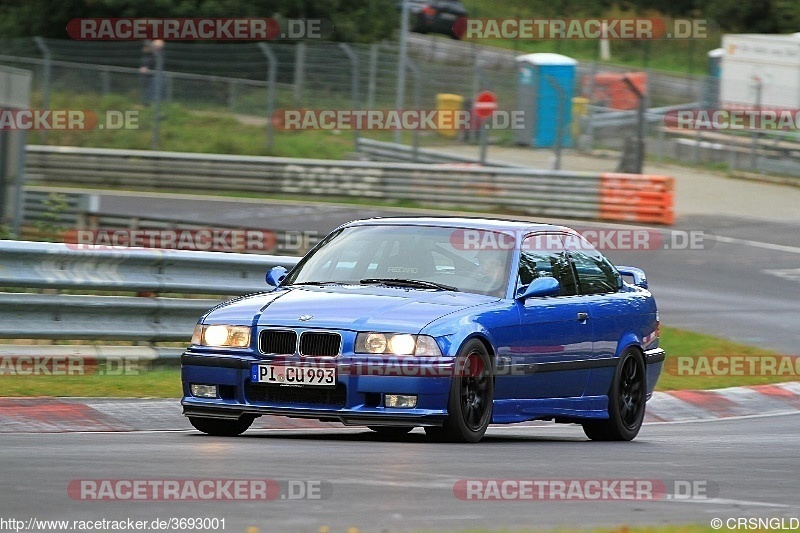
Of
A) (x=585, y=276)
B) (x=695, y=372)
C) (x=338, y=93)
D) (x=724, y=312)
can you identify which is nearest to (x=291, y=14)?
(x=338, y=93)

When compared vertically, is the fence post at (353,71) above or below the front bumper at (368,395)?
above

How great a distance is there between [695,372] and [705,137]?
20661 millimetres

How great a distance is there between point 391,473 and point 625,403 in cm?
409

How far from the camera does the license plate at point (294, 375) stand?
31.0ft

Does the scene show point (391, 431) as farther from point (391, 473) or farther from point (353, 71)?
point (353, 71)

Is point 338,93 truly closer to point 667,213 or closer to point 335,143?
point 335,143

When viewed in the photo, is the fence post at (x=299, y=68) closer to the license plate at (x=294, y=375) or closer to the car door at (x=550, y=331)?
the car door at (x=550, y=331)

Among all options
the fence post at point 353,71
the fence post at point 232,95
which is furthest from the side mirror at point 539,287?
the fence post at point 232,95

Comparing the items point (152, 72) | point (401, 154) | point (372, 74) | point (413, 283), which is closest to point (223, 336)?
point (413, 283)

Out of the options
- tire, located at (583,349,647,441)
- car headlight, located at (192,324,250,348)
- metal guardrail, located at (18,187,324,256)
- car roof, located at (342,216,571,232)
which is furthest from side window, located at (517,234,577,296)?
metal guardrail, located at (18,187,324,256)

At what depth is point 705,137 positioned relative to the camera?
3650cm

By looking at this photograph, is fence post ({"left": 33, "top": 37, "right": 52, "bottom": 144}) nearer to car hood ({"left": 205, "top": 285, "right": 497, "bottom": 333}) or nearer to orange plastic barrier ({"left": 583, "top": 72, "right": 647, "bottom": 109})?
orange plastic barrier ({"left": 583, "top": 72, "right": 647, "bottom": 109})

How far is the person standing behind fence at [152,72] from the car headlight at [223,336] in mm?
23527

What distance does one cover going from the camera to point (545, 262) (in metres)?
11.0
